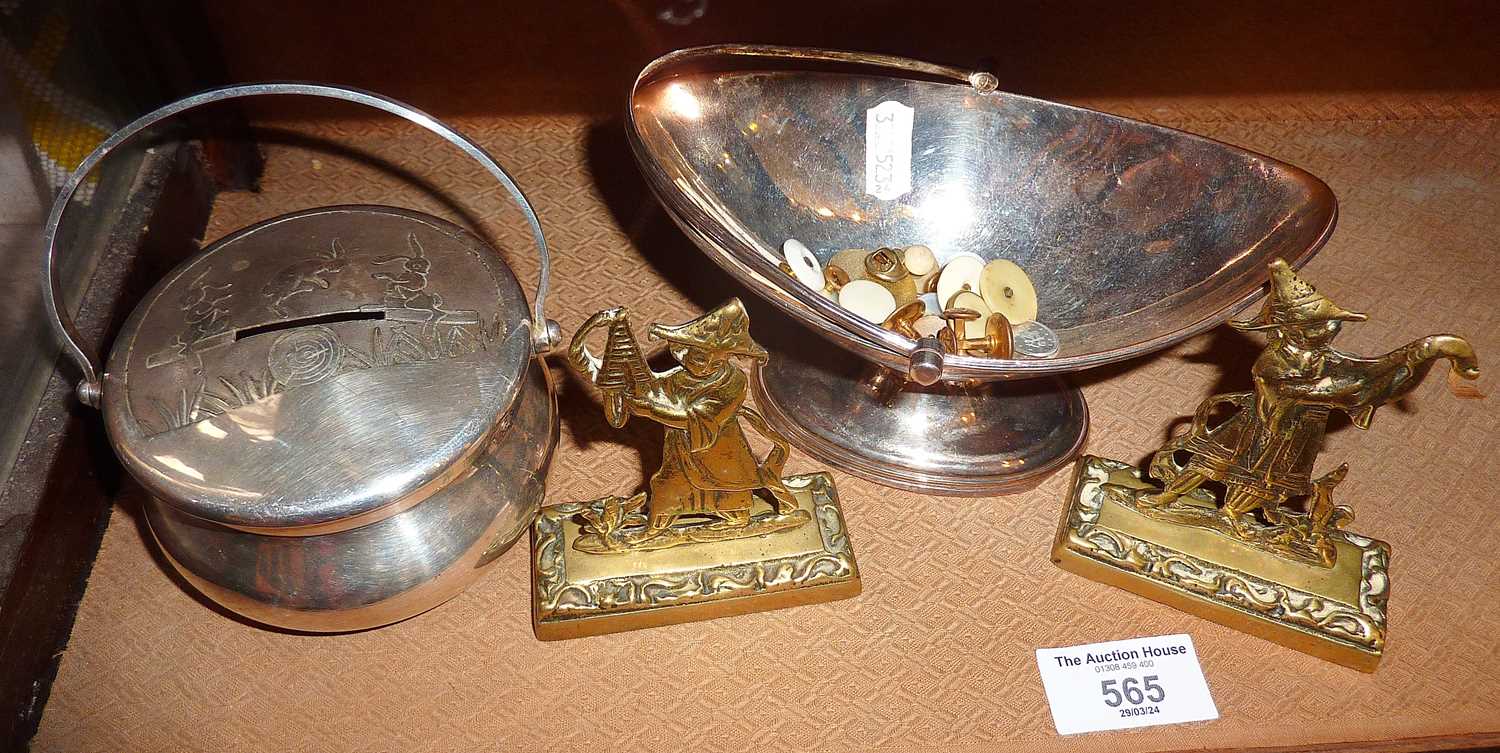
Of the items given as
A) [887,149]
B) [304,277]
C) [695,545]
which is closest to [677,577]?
[695,545]

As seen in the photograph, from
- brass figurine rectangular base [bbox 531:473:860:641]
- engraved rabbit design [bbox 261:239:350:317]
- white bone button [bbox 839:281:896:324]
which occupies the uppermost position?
engraved rabbit design [bbox 261:239:350:317]

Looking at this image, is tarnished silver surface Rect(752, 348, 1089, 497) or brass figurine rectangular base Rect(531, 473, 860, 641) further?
tarnished silver surface Rect(752, 348, 1089, 497)

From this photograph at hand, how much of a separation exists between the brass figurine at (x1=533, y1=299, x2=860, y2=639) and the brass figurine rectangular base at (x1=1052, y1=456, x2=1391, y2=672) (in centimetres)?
26

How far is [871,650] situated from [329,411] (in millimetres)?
557

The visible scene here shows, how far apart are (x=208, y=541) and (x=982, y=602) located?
0.73m

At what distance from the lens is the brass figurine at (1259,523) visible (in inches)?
38.9

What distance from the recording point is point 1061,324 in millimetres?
1245

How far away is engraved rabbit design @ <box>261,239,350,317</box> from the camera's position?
999 millimetres

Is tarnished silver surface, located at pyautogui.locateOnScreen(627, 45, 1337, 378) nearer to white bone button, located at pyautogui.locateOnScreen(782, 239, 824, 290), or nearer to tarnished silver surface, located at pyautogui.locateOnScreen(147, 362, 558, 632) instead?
white bone button, located at pyautogui.locateOnScreen(782, 239, 824, 290)

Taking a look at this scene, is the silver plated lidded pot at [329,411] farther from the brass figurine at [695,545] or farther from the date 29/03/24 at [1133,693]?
the date 29/03/24 at [1133,693]

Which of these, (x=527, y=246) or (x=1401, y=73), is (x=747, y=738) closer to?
(x=527, y=246)

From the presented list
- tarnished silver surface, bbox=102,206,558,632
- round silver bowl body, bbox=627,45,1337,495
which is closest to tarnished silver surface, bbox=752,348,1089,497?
round silver bowl body, bbox=627,45,1337,495

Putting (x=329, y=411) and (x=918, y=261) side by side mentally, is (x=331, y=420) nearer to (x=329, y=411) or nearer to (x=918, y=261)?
(x=329, y=411)

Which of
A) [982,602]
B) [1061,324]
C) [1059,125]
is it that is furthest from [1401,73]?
[982,602]
